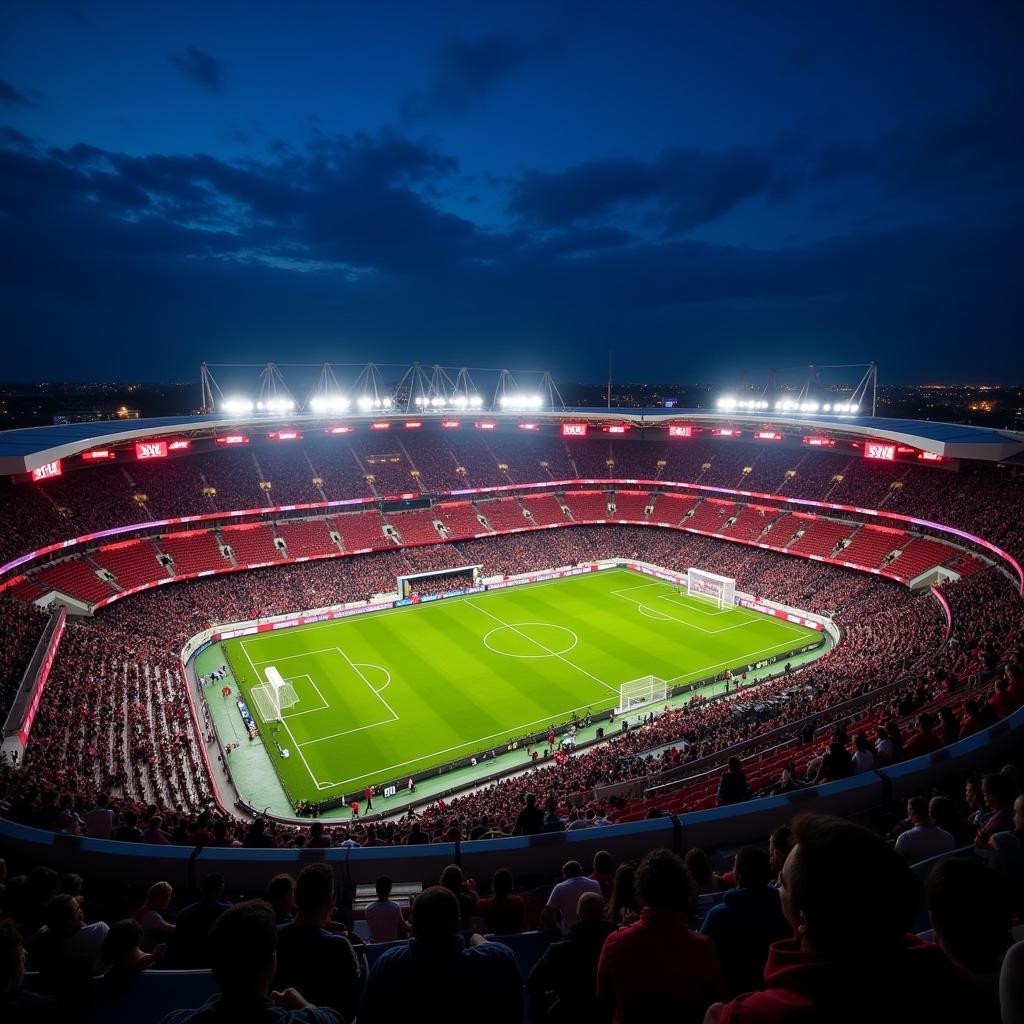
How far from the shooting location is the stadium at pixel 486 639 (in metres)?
8.79

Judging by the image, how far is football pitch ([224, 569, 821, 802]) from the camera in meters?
29.4

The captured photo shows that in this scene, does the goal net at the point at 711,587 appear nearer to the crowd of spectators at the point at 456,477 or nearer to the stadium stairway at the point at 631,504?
the stadium stairway at the point at 631,504

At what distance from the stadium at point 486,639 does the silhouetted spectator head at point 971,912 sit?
98.1 inches

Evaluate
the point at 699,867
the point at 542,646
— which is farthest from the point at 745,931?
the point at 542,646

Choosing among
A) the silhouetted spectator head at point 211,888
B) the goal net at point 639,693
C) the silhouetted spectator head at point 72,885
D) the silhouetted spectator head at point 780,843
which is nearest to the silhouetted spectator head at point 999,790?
the silhouetted spectator head at point 780,843

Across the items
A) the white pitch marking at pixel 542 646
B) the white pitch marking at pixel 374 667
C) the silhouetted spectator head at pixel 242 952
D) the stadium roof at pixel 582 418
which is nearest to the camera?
the silhouetted spectator head at pixel 242 952

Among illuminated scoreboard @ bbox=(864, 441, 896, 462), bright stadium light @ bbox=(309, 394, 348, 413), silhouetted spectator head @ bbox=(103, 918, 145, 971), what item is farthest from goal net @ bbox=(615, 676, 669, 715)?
bright stadium light @ bbox=(309, 394, 348, 413)

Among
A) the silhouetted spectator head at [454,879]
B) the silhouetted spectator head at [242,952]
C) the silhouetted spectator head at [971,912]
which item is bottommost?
the silhouetted spectator head at [454,879]

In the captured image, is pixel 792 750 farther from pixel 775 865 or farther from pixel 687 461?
pixel 687 461

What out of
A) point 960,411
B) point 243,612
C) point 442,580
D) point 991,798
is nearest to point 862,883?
point 991,798

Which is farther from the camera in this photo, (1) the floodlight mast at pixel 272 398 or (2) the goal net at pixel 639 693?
(1) the floodlight mast at pixel 272 398

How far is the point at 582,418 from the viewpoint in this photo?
62.7 metres

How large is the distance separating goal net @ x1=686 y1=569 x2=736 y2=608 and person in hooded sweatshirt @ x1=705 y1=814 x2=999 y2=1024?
46002 millimetres

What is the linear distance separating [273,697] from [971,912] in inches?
1287
